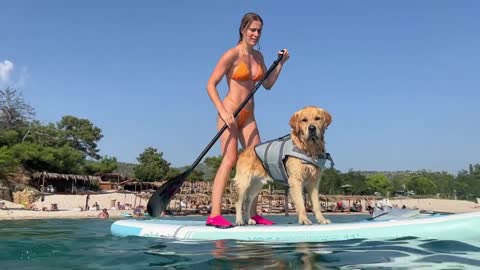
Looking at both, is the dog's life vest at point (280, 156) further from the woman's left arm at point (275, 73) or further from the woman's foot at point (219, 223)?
the woman's left arm at point (275, 73)

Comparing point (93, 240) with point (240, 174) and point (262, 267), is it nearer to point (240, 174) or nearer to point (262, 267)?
point (240, 174)

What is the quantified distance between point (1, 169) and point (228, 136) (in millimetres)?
40245

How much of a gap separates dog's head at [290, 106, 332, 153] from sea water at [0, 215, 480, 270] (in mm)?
1162

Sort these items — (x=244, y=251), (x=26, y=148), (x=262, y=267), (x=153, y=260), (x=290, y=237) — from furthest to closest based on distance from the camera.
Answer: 1. (x=26, y=148)
2. (x=290, y=237)
3. (x=244, y=251)
4. (x=153, y=260)
5. (x=262, y=267)

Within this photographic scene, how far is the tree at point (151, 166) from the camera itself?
201ft

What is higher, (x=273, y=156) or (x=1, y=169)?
(x=1, y=169)

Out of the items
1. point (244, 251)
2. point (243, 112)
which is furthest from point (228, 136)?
point (244, 251)

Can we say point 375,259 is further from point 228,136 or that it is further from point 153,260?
point 228,136

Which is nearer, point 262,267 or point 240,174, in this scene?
point 262,267

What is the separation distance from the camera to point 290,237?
3.92 meters

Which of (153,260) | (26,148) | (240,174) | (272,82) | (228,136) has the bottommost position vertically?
(153,260)

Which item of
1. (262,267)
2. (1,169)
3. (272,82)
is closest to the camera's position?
(262,267)

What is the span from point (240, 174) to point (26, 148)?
4381 cm

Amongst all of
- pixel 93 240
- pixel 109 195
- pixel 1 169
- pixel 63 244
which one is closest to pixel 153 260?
pixel 63 244
